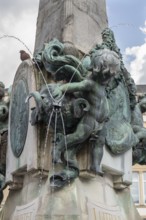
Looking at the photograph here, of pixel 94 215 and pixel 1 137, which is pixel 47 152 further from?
pixel 1 137

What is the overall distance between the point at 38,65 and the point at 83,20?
38.6 inches

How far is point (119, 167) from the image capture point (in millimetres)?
4707

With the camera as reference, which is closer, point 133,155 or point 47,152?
point 47,152

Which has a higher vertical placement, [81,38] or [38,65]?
[81,38]

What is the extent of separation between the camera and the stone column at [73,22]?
512 centimetres

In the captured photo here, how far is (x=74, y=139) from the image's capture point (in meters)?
4.16

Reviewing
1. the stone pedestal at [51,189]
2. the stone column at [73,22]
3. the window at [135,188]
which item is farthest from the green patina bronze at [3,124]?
the window at [135,188]

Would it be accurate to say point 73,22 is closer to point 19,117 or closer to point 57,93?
point 19,117

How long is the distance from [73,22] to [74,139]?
1597 millimetres

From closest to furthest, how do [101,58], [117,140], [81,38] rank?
[101,58], [117,140], [81,38]

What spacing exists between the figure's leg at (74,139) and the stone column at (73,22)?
1.14m

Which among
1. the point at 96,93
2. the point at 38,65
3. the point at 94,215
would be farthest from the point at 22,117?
the point at 94,215

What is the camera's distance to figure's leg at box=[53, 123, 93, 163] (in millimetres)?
4145

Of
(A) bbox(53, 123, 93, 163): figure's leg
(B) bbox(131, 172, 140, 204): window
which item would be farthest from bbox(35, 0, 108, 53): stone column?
(B) bbox(131, 172, 140, 204): window
